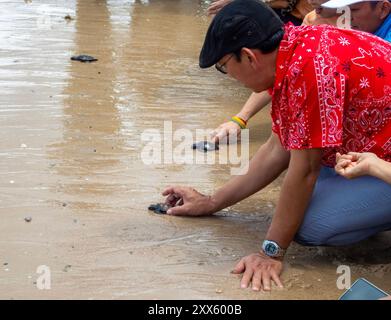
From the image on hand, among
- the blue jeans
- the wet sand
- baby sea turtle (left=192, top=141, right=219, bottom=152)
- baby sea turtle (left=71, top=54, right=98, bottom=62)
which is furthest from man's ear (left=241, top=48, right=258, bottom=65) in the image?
A: baby sea turtle (left=71, top=54, right=98, bottom=62)

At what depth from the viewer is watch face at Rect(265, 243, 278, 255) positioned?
3.09 meters

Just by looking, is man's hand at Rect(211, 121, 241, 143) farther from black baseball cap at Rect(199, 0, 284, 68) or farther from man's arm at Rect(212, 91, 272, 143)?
black baseball cap at Rect(199, 0, 284, 68)

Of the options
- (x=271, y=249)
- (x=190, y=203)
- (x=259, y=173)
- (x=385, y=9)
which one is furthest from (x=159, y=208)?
(x=385, y=9)

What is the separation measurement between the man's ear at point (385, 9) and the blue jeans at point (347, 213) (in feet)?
3.08

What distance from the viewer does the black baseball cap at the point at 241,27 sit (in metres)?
2.85

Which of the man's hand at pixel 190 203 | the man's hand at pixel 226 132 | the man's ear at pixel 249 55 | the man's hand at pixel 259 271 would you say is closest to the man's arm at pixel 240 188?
the man's hand at pixel 190 203

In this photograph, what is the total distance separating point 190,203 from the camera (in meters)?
3.62

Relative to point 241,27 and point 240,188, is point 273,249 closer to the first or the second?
point 240,188

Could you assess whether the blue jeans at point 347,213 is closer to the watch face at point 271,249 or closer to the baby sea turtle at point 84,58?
the watch face at point 271,249

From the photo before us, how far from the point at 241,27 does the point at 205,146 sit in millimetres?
1789

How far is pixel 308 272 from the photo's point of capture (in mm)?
3170

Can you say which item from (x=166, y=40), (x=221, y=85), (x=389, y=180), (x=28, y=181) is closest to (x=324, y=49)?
(x=389, y=180)

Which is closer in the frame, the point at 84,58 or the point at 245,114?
the point at 245,114

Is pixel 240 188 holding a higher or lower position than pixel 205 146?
higher
